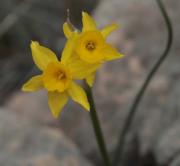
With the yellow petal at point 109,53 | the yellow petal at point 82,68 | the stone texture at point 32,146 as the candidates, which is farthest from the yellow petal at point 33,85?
the stone texture at point 32,146

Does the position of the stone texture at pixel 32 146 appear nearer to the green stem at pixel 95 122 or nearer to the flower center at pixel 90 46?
the green stem at pixel 95 122

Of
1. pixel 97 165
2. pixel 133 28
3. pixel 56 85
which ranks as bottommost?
pixel 97 165

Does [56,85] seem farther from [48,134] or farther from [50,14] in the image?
[50,14]

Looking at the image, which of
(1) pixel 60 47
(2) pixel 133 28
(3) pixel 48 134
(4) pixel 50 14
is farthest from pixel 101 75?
(4) pixel 50 14

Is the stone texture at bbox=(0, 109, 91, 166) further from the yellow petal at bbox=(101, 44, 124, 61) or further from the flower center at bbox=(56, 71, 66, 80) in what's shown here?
the yellow petal at bbox=(101, 44, 124, 61)

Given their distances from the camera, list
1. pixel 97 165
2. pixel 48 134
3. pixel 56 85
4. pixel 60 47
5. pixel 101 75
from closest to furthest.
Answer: pixel 56 85, pixel 48 134, pixel 97 165, pixel 101 75, pixel 60 47

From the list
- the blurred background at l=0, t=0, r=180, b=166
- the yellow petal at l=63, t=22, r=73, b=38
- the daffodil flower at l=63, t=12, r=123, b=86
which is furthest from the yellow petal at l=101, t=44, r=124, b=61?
the blurred background at l=0, t=0, r=180, b=166

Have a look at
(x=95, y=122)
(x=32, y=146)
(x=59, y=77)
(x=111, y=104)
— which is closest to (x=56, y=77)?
(x=59, y=77)
